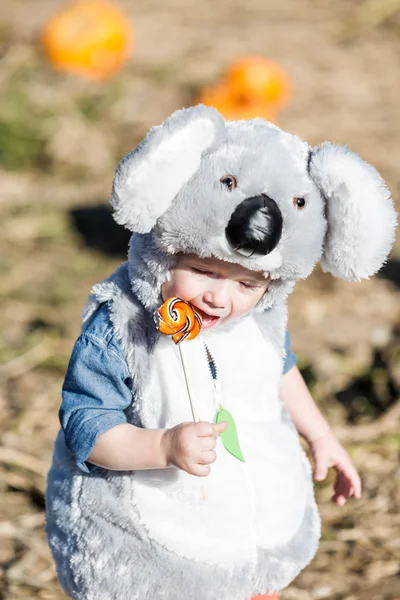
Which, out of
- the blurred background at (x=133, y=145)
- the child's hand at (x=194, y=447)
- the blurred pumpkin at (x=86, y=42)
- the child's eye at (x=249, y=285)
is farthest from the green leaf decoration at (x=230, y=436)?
the blurred pumpkin at (x=86, y=42)

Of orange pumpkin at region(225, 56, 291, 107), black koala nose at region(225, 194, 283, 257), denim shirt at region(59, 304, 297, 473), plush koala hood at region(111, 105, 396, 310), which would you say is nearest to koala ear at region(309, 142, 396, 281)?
plush koala hood at region(111, 105, 396, 310)

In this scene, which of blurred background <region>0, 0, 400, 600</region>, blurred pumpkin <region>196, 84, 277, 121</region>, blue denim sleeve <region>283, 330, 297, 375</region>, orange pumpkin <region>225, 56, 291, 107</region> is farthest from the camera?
orange pumpkin <region>225, 56, 291, 107</region>

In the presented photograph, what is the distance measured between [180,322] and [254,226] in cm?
24

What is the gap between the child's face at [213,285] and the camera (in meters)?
1.82

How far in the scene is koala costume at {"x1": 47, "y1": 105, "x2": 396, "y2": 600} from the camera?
1730 mm

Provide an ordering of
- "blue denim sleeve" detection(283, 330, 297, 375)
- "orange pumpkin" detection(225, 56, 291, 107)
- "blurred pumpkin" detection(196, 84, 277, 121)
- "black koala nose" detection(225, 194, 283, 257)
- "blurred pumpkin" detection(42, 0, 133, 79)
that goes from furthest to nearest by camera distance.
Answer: "blurred pumpkin" detection(42, 0, 133, 79) → "orange pumpkin" detection(225, 56, 291, 107) → "blurred pumpkin" detection(196, 84, 277, 121) → "blue denim sleeve" detection(283, 330, 297, 375) → "black koala nose" detection(225, 194, 283, 257)

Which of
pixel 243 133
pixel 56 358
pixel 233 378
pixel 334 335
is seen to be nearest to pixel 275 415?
pixel 233 378

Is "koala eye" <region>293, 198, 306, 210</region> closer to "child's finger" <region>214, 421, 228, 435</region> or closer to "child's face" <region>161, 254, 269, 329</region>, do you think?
"child's face" <region>161, 254, 269, 329</region>

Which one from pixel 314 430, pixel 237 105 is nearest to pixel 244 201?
pixel 314 430

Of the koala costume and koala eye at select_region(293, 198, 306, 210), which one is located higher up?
koala eye at select_region(293, 198, 306, 210)

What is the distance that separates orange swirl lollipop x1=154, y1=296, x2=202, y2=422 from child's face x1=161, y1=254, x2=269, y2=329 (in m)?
0.02

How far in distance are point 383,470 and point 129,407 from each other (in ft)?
5.73

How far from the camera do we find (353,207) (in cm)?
181

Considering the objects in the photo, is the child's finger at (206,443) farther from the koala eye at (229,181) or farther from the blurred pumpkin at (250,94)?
the blurred pumpkin at (250,94)
